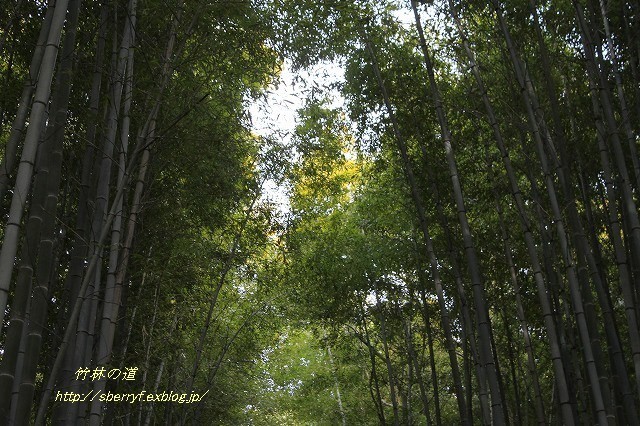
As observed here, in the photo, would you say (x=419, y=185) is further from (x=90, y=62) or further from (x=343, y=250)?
(x=90, y=62)

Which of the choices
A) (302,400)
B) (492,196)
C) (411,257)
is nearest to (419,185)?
(492,196)

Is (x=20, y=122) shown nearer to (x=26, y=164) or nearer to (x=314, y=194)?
(x=26, y=164)

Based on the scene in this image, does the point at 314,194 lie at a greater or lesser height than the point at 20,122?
greater

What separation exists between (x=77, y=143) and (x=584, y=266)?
12.2 ft

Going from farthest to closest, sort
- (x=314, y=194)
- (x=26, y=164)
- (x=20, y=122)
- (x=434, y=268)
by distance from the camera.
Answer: (x=314, y=194) → (x=434, y=268) → (x=20, y=122) → (x=26, y=164)

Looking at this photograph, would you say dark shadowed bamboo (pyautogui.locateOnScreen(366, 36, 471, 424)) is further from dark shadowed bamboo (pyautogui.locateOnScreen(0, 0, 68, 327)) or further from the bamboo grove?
dark shadowed bamboo (pyautogui.locateOnScreen(0, 0, 68, 327))

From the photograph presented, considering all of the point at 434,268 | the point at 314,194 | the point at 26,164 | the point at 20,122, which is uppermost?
the point at 314,194

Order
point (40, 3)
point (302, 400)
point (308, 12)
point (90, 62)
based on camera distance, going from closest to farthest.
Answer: point (90, 62)
point (40, 3)
point (308, 12)
point (302, 400)

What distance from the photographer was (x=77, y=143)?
4777 mm

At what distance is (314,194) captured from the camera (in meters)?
7.86

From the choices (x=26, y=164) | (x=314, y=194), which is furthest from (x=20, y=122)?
(x=314, y=194)

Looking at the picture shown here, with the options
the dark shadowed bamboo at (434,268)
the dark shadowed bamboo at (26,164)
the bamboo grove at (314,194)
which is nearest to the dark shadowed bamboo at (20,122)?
the bamboo grove at (314,194)

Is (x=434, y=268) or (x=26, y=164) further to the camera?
(x=434, y=268)

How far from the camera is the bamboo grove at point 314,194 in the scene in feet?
11.6
